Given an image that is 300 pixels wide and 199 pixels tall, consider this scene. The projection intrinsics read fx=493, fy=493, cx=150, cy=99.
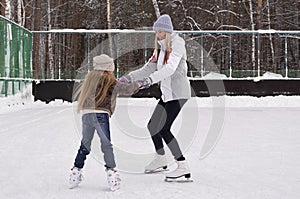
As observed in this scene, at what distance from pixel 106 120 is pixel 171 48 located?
755 millimetres

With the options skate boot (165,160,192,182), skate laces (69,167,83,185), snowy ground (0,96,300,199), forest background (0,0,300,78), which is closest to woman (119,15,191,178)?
skate boot (165,160,192,182)

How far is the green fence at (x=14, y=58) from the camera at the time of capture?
36.1 feet

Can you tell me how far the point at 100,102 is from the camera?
3.48m

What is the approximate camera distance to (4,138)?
6176mm

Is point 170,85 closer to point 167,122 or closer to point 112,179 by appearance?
point 167,122

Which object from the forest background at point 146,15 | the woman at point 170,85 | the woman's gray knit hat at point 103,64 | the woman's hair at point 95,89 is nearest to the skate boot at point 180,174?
the woman at point 170,85

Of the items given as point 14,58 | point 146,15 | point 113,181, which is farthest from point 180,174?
point 146,15

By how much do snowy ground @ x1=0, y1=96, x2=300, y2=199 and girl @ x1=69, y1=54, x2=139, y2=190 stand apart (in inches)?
5.5

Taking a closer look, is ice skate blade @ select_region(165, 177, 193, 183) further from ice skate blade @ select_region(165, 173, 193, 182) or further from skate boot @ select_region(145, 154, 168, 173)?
skate boot @ select_region(145, 154, 168, 173)

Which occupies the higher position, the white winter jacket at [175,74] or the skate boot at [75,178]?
the white winter jacket at [175,74]

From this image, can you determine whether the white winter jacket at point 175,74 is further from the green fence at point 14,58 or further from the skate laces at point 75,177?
the green fence at point 14,58

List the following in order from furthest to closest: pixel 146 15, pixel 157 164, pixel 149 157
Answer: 1. pixel 146 15
2. pixel 149 157
3. pixel 157 164

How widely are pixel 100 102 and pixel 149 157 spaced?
5.42 feet

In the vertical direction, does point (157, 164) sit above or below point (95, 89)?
below
